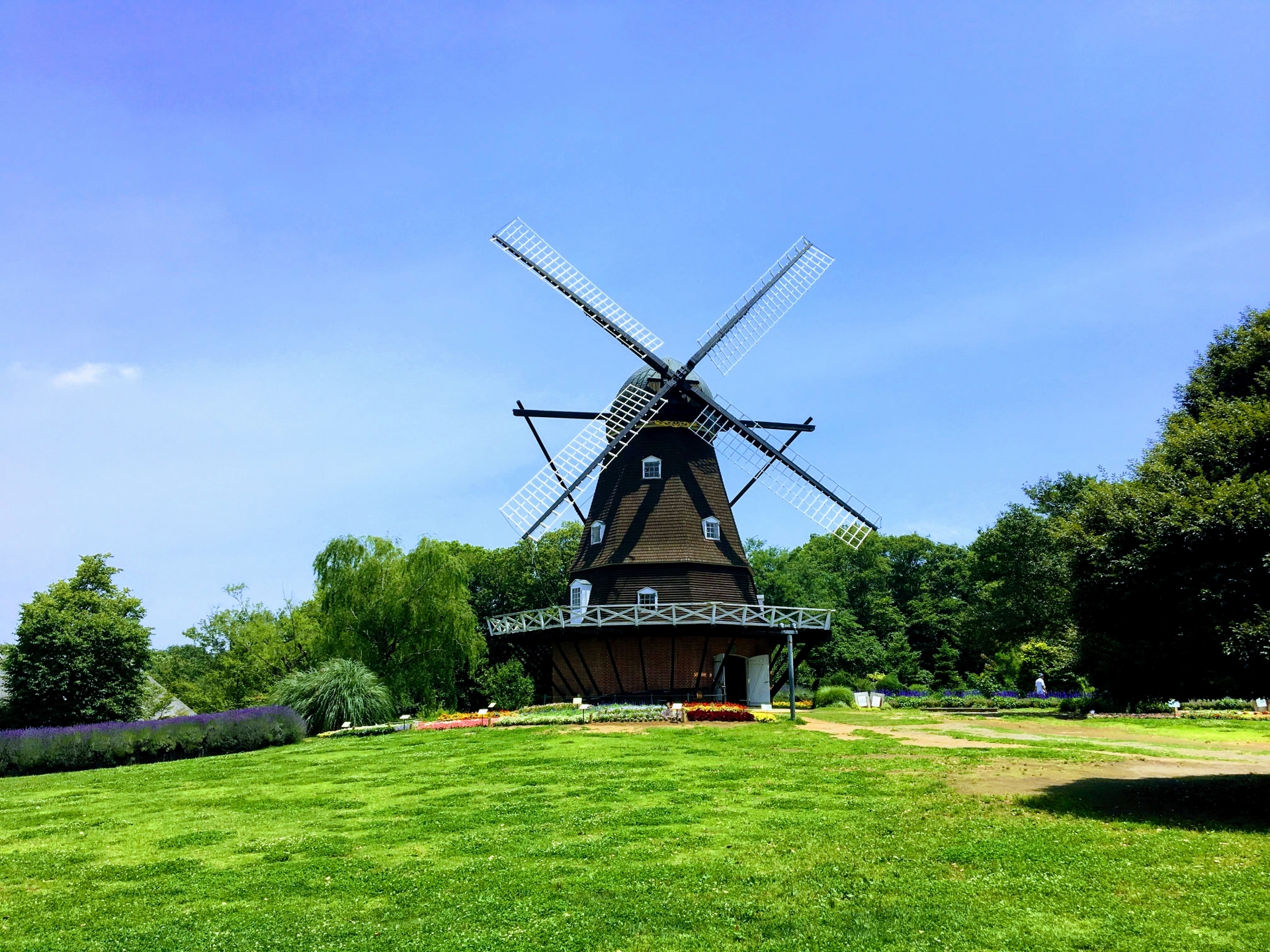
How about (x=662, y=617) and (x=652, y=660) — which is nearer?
(x=662, y=617)

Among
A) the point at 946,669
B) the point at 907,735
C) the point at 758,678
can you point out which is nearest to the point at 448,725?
the point at 758,678

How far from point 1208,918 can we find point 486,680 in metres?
28.6

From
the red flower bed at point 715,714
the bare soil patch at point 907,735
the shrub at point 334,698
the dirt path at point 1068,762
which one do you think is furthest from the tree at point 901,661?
the shrub at point 334,698

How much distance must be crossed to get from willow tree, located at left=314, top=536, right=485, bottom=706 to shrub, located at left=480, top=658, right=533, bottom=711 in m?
1.29

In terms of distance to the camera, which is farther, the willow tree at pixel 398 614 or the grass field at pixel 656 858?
the willow tree at pixel 398 614

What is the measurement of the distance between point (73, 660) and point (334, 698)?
8.31 m

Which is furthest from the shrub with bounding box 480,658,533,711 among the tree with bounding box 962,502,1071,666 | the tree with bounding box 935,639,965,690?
the tree with bounding box 935,639,965,690

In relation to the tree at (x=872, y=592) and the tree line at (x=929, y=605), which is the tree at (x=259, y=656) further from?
the tree at (x=872, y=592)

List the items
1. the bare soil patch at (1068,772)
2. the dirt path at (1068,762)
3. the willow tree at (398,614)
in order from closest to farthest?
1. the bare soil patch at (1068,772)
2. the dirt path at (1068,762)
3. the willow tree at (398,614)

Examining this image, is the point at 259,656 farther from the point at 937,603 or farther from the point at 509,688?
the point at 937,603

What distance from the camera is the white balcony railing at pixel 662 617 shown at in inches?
1099

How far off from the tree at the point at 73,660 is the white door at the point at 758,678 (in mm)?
20662

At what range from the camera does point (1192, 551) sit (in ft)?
37.3

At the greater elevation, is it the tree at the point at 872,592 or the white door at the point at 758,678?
the tree at the point at 872,592
